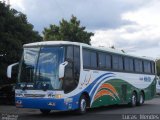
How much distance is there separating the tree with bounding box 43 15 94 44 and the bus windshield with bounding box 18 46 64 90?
23.6 m

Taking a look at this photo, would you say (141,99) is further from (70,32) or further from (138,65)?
(70,32)

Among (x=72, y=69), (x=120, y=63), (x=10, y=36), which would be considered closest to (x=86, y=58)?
(x=72, y=69)

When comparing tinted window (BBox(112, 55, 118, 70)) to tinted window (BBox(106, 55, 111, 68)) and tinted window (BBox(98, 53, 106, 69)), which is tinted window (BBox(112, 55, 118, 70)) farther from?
tinted window (BBox(98, 53, 106, 69))

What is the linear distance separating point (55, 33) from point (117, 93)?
895 inches

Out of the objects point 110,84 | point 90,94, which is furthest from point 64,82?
point 110,84

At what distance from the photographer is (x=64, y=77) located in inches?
719

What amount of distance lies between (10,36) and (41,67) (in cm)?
975

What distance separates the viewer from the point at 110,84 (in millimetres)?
23328

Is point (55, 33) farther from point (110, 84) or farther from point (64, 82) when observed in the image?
point (64, 82)

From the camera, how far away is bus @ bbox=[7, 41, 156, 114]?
18.1 metres

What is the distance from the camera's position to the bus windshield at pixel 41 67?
18.2m

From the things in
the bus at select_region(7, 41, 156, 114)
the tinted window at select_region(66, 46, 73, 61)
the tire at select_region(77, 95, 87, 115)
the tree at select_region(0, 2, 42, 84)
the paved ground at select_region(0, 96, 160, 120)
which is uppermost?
the tree at select_region(0, 2, 42, 84)

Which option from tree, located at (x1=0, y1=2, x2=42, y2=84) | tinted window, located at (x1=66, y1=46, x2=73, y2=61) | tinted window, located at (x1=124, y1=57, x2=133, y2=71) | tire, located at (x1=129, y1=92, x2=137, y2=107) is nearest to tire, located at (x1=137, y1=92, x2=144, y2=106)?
tire, located at (x1=129, y1=92, x2=137, y2=107)

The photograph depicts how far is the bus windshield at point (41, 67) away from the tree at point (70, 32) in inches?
929
